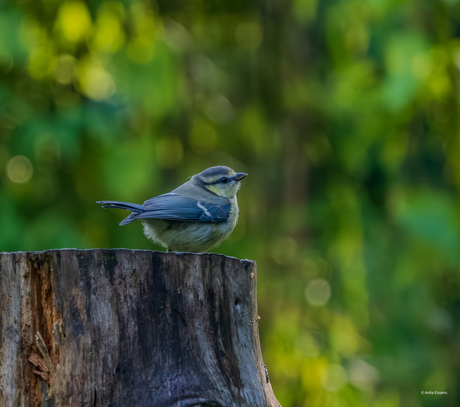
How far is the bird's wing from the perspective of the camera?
3266mm

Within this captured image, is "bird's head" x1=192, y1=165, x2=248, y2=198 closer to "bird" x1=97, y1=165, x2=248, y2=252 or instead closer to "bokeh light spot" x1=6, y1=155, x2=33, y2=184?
"bird" x1=97, y1=165, x2=248, y2=252

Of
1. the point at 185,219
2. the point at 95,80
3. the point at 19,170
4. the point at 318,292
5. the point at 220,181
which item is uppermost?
the point at 95,80

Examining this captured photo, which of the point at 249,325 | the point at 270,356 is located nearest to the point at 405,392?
the point at 270,356

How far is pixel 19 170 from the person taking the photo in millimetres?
5172

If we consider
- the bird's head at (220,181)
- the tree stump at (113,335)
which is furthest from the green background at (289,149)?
the tree stump at (113,335)

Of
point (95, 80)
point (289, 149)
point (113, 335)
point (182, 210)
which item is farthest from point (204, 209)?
point (289, 149)

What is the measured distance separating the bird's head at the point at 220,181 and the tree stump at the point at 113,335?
1895mm

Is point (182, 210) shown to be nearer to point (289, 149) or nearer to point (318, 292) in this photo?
point (318, 292)

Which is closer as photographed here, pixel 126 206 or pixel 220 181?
pixel 126 206

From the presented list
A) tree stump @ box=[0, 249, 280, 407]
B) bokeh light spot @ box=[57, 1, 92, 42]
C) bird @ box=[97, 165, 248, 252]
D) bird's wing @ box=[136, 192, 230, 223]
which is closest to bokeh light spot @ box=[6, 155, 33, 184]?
bokeh light spot @ box=[57, 1, 92, 42]

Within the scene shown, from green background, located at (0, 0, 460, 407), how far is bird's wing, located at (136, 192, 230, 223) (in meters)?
1.46

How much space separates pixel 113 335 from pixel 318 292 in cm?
405

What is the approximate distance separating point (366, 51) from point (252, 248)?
228 cm

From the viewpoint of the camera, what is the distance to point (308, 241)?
6102 millimetres
